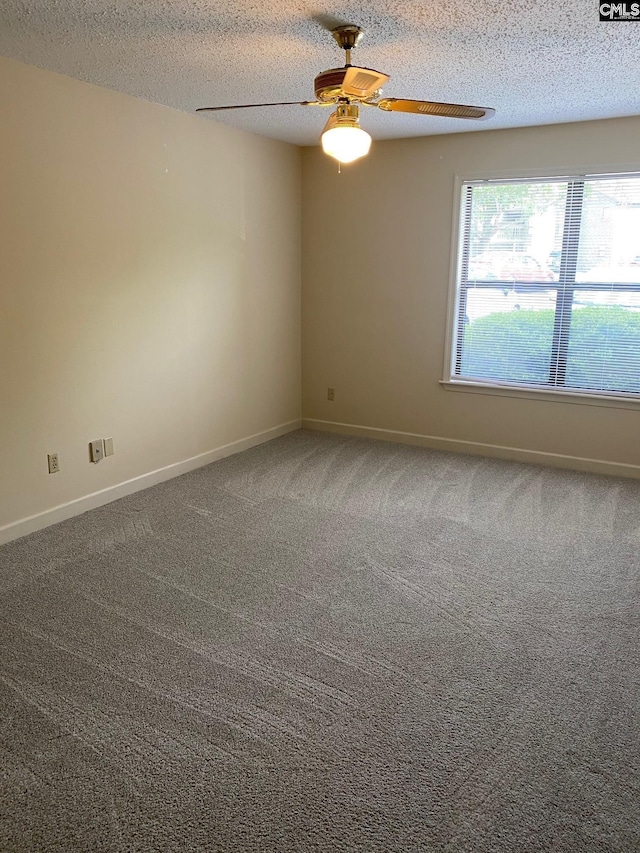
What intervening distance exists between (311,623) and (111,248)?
2.51m

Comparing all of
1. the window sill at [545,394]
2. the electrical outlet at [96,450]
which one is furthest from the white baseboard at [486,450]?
the electrical outlet at [96,450]

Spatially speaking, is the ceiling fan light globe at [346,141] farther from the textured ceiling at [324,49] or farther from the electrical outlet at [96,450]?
the electrical outlet at [96,450]

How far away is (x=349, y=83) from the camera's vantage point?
96.2 inches

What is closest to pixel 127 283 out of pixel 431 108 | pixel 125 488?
pixel 125 488

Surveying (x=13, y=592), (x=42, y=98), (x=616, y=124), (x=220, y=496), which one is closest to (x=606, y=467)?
(x=616, y=124)

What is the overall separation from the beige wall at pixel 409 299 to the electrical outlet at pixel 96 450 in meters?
2.29

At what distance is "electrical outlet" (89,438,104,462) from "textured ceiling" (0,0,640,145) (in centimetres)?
203

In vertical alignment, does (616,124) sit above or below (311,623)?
above

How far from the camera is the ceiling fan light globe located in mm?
2693

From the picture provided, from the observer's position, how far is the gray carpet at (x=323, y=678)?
69.2 inches

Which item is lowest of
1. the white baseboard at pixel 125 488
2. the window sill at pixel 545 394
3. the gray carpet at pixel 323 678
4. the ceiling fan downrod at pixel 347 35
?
the gray carpet at pixel 323 678

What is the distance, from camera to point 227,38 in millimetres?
2771

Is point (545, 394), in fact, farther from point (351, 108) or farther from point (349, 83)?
point (349, 83)

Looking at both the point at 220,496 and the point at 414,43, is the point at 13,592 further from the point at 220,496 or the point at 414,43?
the point at 414,43
